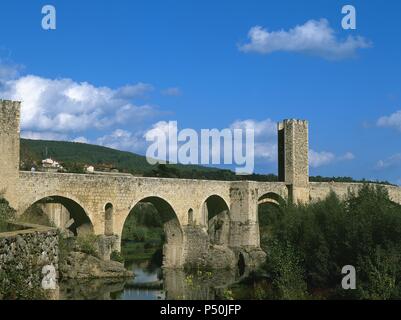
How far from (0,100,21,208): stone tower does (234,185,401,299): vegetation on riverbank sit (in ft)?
30.8

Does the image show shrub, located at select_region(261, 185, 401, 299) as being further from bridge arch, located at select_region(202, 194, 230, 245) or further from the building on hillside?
the building on hillside

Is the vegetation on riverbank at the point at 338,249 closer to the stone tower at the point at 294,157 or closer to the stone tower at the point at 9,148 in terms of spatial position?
the stone tower at the point at 9,148

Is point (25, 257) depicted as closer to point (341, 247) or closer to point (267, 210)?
point (341, 247)

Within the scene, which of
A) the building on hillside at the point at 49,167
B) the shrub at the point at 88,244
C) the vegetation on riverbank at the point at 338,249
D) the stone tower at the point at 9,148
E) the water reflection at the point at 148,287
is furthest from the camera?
the building on hillside at the point at 49,167

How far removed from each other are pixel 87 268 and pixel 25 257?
18940 mm

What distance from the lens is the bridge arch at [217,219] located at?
36.4 metres

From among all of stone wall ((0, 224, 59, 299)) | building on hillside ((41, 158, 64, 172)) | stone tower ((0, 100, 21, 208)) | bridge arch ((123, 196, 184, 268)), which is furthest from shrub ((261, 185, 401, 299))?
building on hillside ((41, 158, 64, 172))

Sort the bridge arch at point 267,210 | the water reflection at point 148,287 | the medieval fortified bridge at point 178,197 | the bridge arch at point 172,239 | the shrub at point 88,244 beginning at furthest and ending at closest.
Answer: the bridge arch at point 267,210 < the bridge arch at point 172,239 < the shrub at point 88,244 < the medieval fortified bridge at point 178,197 < the water reflection at point 148,287

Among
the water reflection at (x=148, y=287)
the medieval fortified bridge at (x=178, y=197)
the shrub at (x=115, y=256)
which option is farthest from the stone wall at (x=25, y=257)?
the shrub at (x=115, y=256)

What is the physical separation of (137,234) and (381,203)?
1172 inches

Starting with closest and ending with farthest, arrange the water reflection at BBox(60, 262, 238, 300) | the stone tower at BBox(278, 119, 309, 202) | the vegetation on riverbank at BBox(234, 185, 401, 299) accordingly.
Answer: the vegetation on riverbank at BBox(234, 185, 401, 299) < the water reflection at BBox(60, 262, 238, 300) < the stone tower at BBox(278, 119, 309, 202)

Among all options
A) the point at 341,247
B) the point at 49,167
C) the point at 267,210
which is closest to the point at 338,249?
the point at 341,247

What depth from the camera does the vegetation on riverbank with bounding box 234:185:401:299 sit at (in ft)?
55.7
